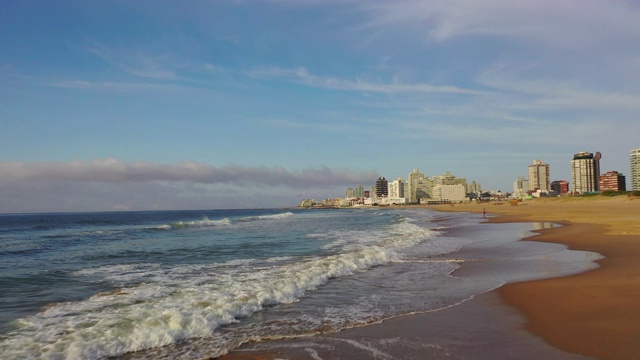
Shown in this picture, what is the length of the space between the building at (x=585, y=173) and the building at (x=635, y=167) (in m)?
32.2

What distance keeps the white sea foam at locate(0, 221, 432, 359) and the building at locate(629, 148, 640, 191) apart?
17774 centimetres

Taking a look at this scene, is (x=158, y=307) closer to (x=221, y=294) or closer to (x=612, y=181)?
(x=221, y=294)

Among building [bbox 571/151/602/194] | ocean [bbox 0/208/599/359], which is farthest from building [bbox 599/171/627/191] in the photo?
ocean [bbox 0/208/599/359]

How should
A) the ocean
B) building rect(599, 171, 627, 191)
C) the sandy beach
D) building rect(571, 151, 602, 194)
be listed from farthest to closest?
building rect(571, 151, 602, 194), building rect(599, 171, 627, 191), the ocean, the sandy beach

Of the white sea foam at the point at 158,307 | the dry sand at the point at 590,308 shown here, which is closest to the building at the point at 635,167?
the dry sand at the point at 590,308

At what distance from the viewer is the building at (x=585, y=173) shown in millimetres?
189000

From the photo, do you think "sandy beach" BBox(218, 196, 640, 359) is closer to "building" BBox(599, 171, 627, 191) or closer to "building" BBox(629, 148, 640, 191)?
"building" BBox(629, 148, 640, 191)

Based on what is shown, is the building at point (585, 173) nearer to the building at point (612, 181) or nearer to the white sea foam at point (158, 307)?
the building at point (612, 181)

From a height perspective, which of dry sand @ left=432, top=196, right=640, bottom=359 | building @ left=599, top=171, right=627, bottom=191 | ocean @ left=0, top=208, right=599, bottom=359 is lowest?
ocean @ left=0, top=208, right=599, bottom=359

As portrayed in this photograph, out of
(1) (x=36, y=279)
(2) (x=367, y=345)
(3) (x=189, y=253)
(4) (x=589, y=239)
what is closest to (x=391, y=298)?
(2) (x=367, y=345)

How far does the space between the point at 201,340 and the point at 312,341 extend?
180cm

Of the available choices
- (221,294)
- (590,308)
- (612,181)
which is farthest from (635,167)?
(221,294)

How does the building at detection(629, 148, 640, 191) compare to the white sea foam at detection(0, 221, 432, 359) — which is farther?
the building at detection(629, 148, 640, 191)

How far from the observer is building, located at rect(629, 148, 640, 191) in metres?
152
